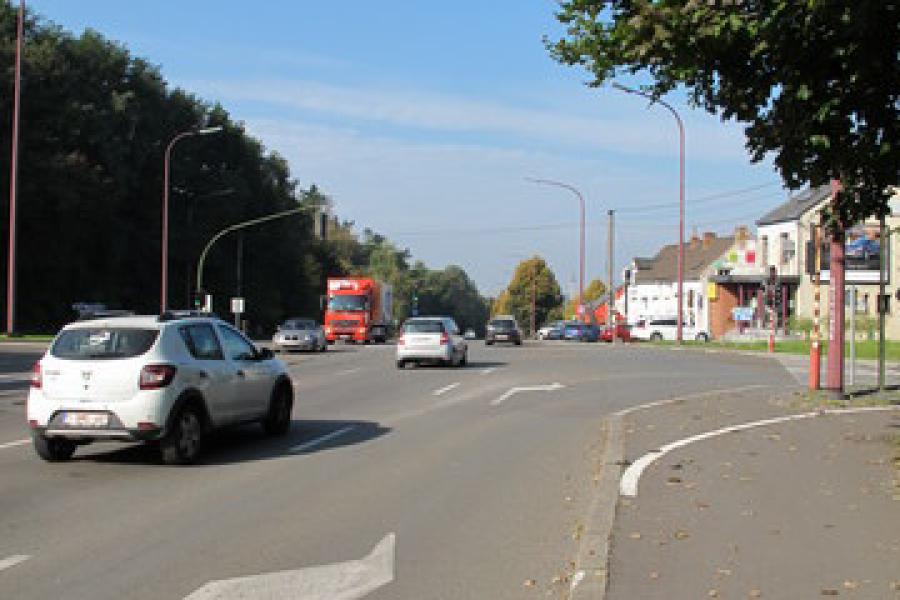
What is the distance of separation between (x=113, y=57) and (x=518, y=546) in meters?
62.8

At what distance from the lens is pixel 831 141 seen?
9430 mm

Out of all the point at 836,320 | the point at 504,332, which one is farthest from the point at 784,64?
the point at 504,332

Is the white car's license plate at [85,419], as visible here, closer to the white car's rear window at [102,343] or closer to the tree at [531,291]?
the white car's rear window at [102,343]

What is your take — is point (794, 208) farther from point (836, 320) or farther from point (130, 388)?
point (130, 388)

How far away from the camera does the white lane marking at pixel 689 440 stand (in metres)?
9.09

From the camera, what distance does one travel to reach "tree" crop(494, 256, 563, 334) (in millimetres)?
125812

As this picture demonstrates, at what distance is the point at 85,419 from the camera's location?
421 inches

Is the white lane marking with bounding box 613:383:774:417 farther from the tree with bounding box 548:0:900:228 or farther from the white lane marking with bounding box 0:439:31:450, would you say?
the white lane marking with bounding box 0:439:31:450

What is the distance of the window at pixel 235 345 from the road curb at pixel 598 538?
15.1 ft

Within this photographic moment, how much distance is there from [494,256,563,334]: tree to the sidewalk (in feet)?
370

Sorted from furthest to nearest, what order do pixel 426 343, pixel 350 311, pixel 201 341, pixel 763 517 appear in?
pixel 350 311 → pixel 426 343 → pixel 201 341 → pixel 763 517

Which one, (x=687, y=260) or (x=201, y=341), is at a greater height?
(x=687, y=260)

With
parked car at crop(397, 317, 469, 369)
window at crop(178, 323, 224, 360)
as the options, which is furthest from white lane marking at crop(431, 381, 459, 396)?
window at crop(178, 323, 224, 360)

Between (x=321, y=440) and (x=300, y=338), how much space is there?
28.6m
